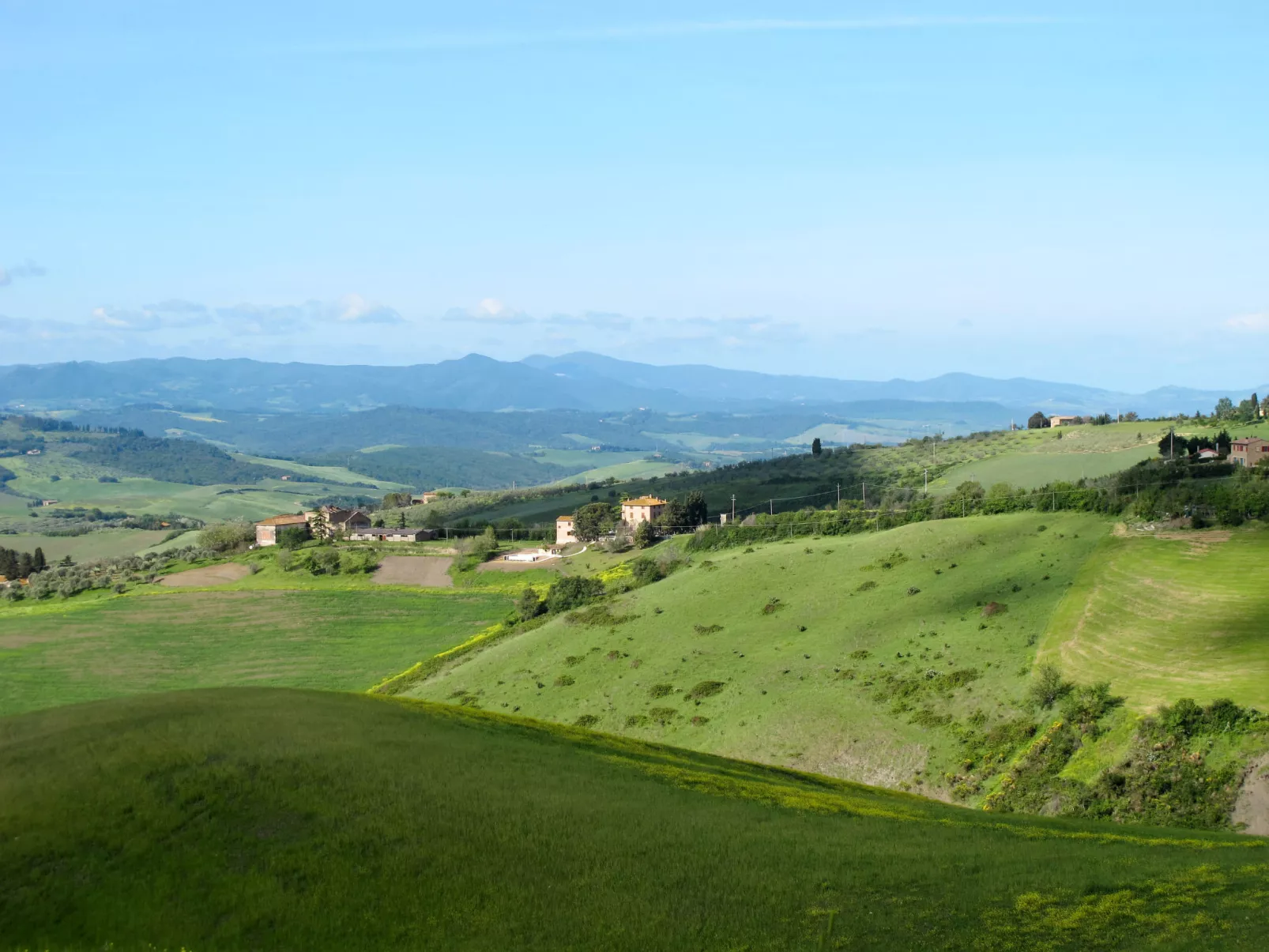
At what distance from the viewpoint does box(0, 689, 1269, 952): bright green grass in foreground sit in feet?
82.8

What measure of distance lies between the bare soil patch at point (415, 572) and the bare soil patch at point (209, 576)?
17298mm

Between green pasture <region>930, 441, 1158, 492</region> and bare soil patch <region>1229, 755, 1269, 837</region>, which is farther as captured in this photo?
green pasture <region>930, 441, 1158, 492</region>

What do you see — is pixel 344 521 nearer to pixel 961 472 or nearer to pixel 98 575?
pixel 98 575

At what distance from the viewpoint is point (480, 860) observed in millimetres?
28562

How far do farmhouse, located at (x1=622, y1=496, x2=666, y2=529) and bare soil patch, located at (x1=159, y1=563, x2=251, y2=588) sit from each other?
157ft

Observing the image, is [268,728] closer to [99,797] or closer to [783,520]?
[99,797]

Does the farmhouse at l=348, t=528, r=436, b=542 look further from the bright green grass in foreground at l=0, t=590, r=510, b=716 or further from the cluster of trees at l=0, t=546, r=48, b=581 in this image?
the cluster of trees at l=0, t=546, r=48, b=581

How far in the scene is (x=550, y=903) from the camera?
1051 inches

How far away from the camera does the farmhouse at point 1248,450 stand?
119394mm

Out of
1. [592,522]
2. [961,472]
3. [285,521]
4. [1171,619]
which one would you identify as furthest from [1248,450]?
[285,521]

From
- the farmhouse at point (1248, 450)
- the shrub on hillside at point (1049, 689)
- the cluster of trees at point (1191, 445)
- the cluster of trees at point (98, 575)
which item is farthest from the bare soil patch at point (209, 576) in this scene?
the farmhouse at point (1248, 450)

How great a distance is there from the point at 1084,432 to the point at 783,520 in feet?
290

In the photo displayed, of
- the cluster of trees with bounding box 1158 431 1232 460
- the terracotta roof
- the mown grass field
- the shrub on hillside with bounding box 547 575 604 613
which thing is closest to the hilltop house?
the terracotta roof

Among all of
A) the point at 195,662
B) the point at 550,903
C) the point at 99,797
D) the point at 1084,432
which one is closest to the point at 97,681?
the point at 195,662
